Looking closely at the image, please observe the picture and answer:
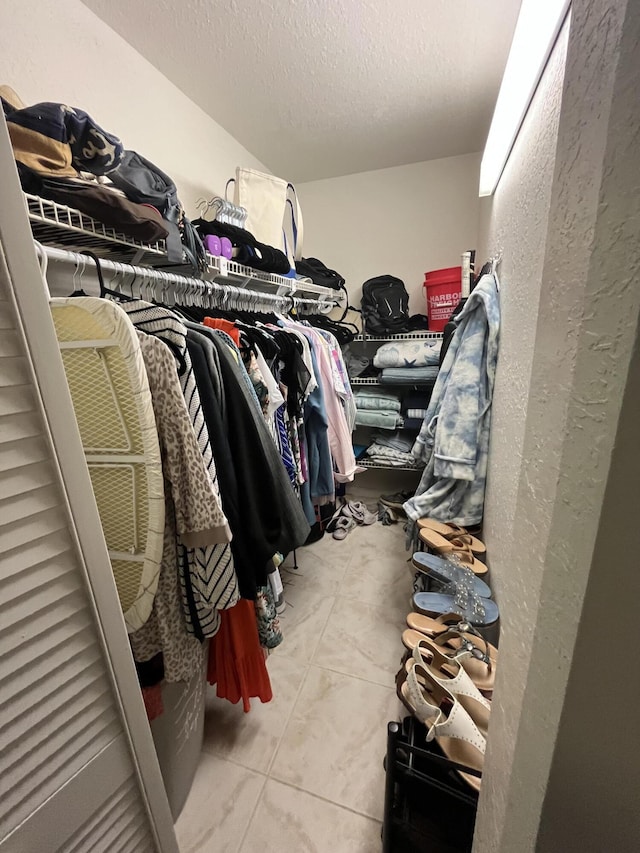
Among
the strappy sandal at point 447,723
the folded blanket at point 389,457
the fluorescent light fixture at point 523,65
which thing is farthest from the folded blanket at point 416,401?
the strappy sandal at point 447,723

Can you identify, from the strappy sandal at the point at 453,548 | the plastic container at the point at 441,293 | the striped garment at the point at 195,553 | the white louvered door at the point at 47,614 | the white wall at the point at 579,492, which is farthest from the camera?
the plastic container at the point at 441,293

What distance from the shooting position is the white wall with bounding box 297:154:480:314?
2.16 meters

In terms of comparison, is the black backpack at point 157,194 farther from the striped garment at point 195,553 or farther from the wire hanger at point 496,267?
the wire hanger at point 496,267

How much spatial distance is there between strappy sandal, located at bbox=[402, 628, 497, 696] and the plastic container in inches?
66.9

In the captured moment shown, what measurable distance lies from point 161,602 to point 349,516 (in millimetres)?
1677

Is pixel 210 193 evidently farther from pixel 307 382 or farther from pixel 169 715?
pixel 169 715

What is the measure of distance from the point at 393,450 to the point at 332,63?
1963mm

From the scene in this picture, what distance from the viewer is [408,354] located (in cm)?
210

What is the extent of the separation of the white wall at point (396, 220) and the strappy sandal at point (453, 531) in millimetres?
1609

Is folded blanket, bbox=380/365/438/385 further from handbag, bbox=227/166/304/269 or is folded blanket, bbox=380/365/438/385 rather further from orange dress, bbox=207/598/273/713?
A: orange dress, bbox=207/598/273/713

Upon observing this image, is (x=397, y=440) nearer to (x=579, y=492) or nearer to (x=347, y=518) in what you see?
(x=347, y=518)

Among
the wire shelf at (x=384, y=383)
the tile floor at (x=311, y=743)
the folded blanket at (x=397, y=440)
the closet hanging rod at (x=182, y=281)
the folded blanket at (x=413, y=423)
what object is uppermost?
the closet hanging rod at (x=182, y=281)

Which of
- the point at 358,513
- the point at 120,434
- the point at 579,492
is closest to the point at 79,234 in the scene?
the point at 120,434

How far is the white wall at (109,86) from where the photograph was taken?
0.96 metres
